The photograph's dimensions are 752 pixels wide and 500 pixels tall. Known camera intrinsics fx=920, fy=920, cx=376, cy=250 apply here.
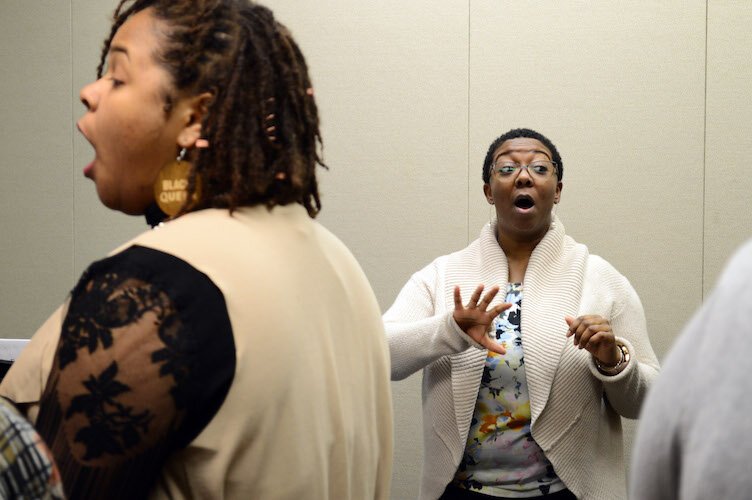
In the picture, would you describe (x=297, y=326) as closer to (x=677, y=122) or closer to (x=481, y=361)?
(x=481, y=361)

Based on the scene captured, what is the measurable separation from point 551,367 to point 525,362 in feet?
0.24

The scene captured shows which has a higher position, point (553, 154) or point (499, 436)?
point (553, 154)

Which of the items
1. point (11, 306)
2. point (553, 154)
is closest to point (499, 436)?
point (553, 154)

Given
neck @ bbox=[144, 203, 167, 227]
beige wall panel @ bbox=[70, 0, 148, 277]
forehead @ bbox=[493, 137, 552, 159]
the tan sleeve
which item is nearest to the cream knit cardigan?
forehead @ bbox=[493, 137, 552, 159]

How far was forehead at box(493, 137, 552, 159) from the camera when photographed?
117 inches

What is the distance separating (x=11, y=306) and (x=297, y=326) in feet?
13.3

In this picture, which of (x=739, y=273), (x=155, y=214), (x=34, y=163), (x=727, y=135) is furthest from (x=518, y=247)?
(x=34, y=163)

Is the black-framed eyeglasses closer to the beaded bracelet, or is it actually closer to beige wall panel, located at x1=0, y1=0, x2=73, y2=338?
the beaded bracelet

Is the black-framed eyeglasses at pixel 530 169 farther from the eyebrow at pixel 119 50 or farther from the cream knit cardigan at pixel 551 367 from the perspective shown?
the eyebrow at pixel 119 50

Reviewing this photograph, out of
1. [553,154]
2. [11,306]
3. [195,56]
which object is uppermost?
[195,56]

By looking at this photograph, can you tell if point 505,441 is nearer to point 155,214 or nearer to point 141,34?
point 155,214

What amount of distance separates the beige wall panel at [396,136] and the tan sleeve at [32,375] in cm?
316

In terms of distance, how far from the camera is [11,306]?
4680 mm

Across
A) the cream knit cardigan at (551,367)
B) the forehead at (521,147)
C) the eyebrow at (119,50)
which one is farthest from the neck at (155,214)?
the forehead at (521,147)
